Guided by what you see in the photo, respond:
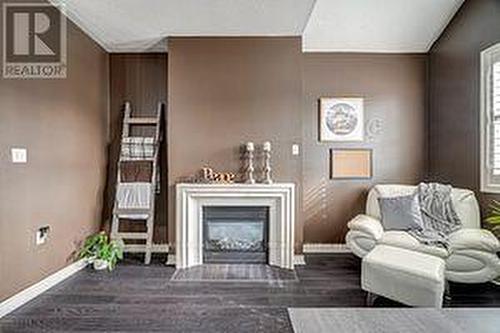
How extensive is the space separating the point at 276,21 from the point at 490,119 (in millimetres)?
2478

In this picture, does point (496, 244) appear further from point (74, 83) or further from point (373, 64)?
point (74, 83)

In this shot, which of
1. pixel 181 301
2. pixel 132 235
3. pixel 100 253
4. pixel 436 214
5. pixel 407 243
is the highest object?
pixel 436 214

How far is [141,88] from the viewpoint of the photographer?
5703 millimetres

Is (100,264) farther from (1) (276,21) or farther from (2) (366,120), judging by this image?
(2) (366,120)

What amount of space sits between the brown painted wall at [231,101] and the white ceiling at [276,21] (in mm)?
198

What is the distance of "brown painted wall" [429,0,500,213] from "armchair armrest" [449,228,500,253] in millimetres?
785

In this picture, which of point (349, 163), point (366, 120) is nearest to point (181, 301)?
point (349, 163)

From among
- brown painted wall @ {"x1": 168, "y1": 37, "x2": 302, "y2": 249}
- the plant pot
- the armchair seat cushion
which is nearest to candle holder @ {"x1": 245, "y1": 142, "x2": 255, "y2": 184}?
brown painted wall @ {"x1": 168, "y1": 37, "x2": 302, "y2": 249}

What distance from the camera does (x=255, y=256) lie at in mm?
5027

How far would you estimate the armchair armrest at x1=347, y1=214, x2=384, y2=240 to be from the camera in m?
4.43

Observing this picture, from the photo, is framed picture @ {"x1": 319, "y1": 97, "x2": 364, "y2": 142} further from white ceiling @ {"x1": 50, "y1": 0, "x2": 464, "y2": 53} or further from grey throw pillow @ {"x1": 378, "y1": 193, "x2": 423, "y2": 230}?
grey throw pillow @ {"x1": 378, "y1": 193, "x2": 423, "y2": 230}

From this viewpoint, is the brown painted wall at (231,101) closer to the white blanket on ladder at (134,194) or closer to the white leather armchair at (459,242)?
the white blanket on ladder at (134,194)

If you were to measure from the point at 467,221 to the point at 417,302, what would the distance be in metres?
1.73

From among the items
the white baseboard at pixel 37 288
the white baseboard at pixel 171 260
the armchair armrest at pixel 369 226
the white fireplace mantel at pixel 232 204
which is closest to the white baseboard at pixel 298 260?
the white fireplace mantel at pixel 232 204
